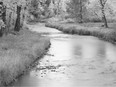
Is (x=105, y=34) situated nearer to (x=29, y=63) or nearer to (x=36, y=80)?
(x=29, y=63)

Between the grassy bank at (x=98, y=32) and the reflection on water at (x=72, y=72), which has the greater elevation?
the reflection on water at (x=72, y=72)

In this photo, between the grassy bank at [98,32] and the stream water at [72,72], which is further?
the grassy bank at [98,32]

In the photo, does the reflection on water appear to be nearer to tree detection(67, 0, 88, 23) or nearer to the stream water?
the stream water

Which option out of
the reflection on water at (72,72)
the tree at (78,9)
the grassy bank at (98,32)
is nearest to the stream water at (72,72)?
the reflection on water at (72,72)

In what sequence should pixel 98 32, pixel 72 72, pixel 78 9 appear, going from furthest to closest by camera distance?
pixel 78 9 → pixel 98 32 → pixel 72 72

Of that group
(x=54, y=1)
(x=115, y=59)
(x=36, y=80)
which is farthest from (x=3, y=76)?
(x=54, y=1)

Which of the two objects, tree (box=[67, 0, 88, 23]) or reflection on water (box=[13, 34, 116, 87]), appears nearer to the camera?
reflection on water (box=[13, 34, 116, 87])

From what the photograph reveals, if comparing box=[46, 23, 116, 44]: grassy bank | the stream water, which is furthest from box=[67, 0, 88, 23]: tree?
the stream water

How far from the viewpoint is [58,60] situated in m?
24.1

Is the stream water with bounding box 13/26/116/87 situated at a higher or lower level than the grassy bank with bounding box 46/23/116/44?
higher

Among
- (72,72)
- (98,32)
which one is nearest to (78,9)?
(98,32)

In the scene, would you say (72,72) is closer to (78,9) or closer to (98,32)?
(98,32)

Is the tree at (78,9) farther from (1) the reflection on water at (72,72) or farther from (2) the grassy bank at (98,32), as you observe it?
(1) the reflection on water at (72,72)

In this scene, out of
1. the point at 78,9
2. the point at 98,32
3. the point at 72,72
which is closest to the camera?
the point at 72,72
